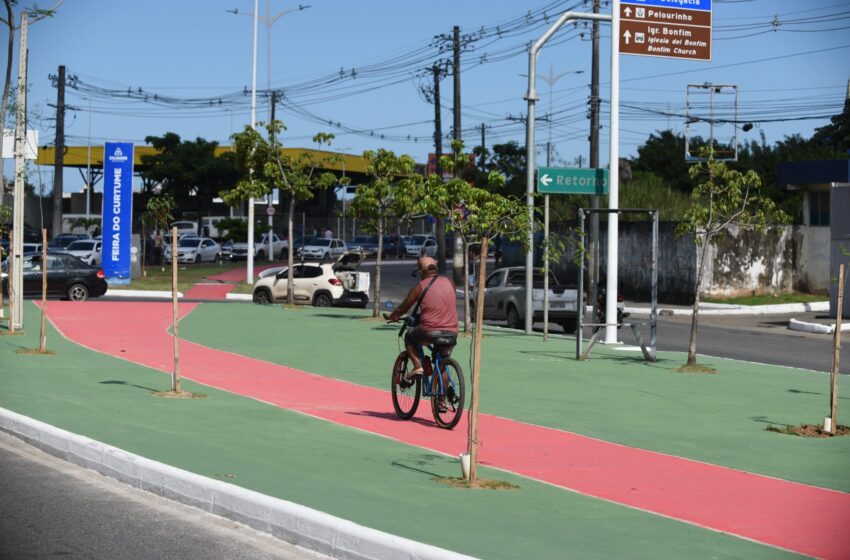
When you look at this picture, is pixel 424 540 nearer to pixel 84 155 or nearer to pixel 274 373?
pixel 274 373

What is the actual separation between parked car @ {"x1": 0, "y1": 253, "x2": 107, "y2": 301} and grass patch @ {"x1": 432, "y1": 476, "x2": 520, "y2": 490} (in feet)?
92.4

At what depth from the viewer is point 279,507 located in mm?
8008

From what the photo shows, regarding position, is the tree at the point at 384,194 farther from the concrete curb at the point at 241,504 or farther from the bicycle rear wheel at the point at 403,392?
the concrete curb at the point at 241,504

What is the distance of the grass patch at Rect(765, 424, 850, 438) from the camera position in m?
13.1

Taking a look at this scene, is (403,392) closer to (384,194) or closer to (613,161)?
(613,161)

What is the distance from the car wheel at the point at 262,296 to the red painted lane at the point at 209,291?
600 cm

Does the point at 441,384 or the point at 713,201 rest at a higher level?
the point at 713,201

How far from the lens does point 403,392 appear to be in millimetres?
13508

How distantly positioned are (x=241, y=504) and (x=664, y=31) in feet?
59.3

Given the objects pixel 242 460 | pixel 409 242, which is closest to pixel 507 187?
pixel 409 242

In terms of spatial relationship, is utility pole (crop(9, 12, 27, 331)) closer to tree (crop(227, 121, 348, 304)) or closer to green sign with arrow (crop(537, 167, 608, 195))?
green sign with arrow (crop(537, 167, 608, 195))

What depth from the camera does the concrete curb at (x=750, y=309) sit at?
38781mm

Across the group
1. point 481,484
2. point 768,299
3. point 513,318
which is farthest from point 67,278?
point 481,484

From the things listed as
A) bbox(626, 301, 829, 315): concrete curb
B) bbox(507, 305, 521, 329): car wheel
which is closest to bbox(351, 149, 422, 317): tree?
bbox(507, 305, 521, 329): car wheel
